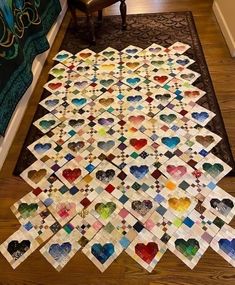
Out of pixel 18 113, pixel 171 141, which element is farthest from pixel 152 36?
pixel 18 113

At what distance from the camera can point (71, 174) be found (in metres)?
1.52

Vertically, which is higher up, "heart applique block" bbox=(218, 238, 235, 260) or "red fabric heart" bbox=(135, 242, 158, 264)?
"heart applique block" bbox=(218, 238, 235, 260)

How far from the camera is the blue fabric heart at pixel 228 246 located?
3.92 ft

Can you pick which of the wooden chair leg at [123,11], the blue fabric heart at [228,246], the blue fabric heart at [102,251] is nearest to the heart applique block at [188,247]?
the blue fabric heart at [228,246]

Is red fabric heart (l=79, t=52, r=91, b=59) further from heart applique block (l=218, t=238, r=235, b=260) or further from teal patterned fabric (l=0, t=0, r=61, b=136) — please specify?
heart applique block (l=218, t=238, r=235, b=260)

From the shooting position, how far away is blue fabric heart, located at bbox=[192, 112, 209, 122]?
67.2 inches

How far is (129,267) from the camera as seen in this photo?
3.91 ft

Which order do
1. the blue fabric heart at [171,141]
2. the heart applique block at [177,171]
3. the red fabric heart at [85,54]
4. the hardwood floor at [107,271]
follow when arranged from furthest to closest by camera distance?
the red fabric heart at [85,54], the blue fabric heart at [171,141], the heart applique block at [177,171], the hardwood floor at [107,271]

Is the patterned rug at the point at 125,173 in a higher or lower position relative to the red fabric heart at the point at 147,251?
higher

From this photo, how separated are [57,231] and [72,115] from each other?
0.79 m

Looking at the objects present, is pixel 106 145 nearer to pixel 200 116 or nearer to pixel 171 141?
pixel 171 141

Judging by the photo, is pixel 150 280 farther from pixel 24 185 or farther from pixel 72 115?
pixel 72 115

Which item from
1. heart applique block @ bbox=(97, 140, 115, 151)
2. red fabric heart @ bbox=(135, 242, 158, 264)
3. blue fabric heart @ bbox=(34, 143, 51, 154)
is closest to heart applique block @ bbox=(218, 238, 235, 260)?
red fabric heart @ bbox=(135, 242, 158, 264)

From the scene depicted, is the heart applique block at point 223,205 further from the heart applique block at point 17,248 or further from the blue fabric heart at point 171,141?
the heart applique block at point 17,248
